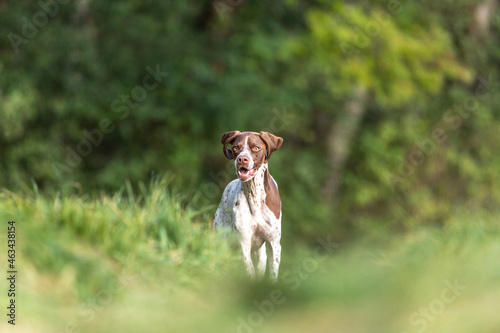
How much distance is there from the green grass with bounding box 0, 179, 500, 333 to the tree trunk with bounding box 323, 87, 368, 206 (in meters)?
13.6

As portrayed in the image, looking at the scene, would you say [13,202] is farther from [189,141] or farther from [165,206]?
[189,141]

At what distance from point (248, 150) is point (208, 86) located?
1150 centimetres

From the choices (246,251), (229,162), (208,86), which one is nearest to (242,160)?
(246,251)

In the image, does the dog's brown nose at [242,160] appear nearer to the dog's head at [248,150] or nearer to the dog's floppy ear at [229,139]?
the dog's head at [248,150]

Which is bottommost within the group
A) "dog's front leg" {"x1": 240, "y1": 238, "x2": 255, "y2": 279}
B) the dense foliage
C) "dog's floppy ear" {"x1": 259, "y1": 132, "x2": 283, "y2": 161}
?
"dog's front leg" {"x1": 240, "y1": 238, "x2": 255, "y2": 279}

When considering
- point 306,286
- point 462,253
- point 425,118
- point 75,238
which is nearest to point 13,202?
point 75,238

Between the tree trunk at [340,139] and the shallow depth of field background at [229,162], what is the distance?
0.04 m

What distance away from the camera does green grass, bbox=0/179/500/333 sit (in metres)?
3.91

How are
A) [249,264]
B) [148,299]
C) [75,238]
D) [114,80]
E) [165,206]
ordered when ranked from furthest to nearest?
[114,80] < [165,206] < [249,264] < [75,238] < [148,299]

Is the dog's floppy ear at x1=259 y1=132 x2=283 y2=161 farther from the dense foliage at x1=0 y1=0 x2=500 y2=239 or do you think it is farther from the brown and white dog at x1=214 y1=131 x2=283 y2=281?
the dense foliage at x1=0 y1=0 x2=500 y2=239

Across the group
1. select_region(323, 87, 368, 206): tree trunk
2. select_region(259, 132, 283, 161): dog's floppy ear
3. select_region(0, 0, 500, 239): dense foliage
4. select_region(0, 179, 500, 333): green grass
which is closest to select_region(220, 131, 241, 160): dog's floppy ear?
select_region(259, 132, 283, 161): dog's floppy ear

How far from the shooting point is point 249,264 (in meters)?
5.67

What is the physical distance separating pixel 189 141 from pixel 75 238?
38.5 feet

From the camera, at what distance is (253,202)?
5.79m
